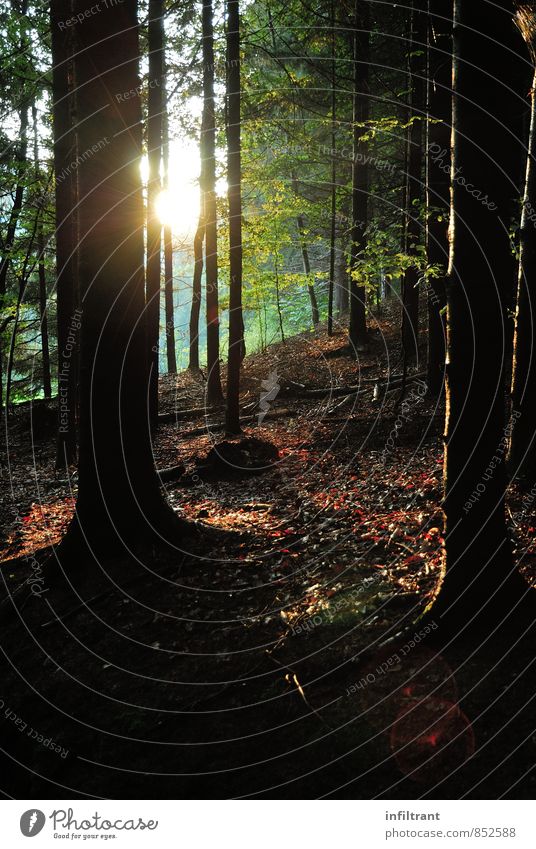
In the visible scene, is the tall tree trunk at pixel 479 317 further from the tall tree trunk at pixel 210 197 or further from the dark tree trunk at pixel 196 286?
the dark tree trunk at pixel 196 286

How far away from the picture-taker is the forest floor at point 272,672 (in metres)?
3.51

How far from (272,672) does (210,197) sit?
15.9m

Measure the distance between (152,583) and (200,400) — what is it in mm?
12586

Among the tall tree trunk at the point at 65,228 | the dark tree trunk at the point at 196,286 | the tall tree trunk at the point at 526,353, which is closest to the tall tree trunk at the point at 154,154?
the tall tree trunk at the point at 65,228

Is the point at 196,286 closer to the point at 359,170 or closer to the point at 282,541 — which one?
the point at 359,170

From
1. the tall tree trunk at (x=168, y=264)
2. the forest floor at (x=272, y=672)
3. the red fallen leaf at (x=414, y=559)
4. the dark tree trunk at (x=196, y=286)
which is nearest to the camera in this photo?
the forest floor at (x=272, y=672)

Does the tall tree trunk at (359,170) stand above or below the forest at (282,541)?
above

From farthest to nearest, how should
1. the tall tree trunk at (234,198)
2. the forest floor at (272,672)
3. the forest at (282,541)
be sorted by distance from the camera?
the tall tree trunk at (234,198)
the forest at (282,541)
the forest floor at (272,672)

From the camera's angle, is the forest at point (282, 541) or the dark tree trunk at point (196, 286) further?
the dark tree trunk at point (196, 286)

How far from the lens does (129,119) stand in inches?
243

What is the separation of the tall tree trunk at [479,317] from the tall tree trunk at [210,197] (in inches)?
465

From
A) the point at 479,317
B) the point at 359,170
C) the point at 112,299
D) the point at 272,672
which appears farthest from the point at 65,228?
the point at 272,672

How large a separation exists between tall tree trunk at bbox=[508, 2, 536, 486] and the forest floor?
1.69 feet

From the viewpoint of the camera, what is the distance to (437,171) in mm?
11195
